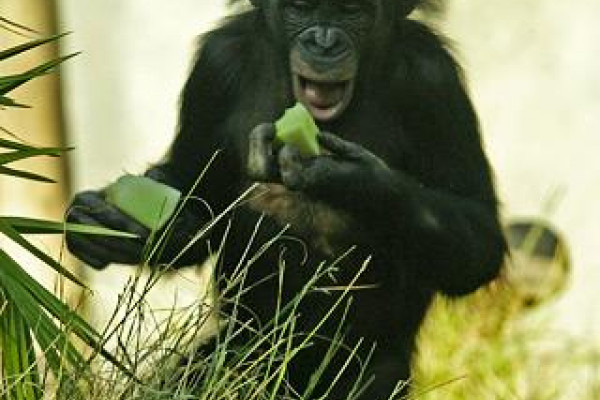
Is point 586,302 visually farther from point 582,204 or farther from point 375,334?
point 375,334

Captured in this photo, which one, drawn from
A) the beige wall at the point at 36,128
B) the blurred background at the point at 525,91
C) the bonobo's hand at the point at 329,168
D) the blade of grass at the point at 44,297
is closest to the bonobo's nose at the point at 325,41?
the bonobo's hand at the point at 329,168

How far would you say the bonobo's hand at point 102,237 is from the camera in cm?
505

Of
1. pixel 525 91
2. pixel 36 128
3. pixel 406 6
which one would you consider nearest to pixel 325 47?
pixel 406 6

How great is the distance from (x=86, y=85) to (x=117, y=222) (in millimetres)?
3272

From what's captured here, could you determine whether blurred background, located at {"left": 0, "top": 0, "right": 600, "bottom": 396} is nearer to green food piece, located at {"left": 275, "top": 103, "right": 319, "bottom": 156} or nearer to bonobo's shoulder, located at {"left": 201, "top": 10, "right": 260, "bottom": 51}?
bonobo's shoulder, located at {"left": 201, "top": 10, "right": 260, "bottom": 51}

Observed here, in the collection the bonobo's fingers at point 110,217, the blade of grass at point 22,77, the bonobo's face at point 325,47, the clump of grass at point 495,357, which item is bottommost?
the clump of grass at point 495,357

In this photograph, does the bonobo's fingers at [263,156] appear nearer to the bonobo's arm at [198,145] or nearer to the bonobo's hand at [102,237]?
the bonobo's hand at [102,237]

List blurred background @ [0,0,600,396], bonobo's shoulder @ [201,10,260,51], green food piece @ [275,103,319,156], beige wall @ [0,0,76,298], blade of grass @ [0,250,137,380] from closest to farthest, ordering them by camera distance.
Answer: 1. blade of grass @ [0,250,137,380]
2. green food piece @ [275,103,319,156]
3. bonobo's shoulder @ [201,10,260,51]
4. beige wall @ [0,0,76,298]
5. blurred background @ [0,0,600,396]

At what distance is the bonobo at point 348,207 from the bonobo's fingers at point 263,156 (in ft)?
1.06

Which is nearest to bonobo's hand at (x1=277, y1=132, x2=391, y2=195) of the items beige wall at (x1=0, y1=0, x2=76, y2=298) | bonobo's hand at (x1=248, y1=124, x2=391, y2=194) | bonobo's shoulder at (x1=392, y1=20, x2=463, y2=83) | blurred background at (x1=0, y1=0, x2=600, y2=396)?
bonobo's hand at (x1=248, y1=124, x2=391, y2=194)

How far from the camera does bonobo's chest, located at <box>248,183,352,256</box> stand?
5293 millimetres

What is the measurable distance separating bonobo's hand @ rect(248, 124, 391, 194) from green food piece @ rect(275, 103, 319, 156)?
0.07 feet

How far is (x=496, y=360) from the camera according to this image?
6223 mm

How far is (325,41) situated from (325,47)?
0.03 metres
